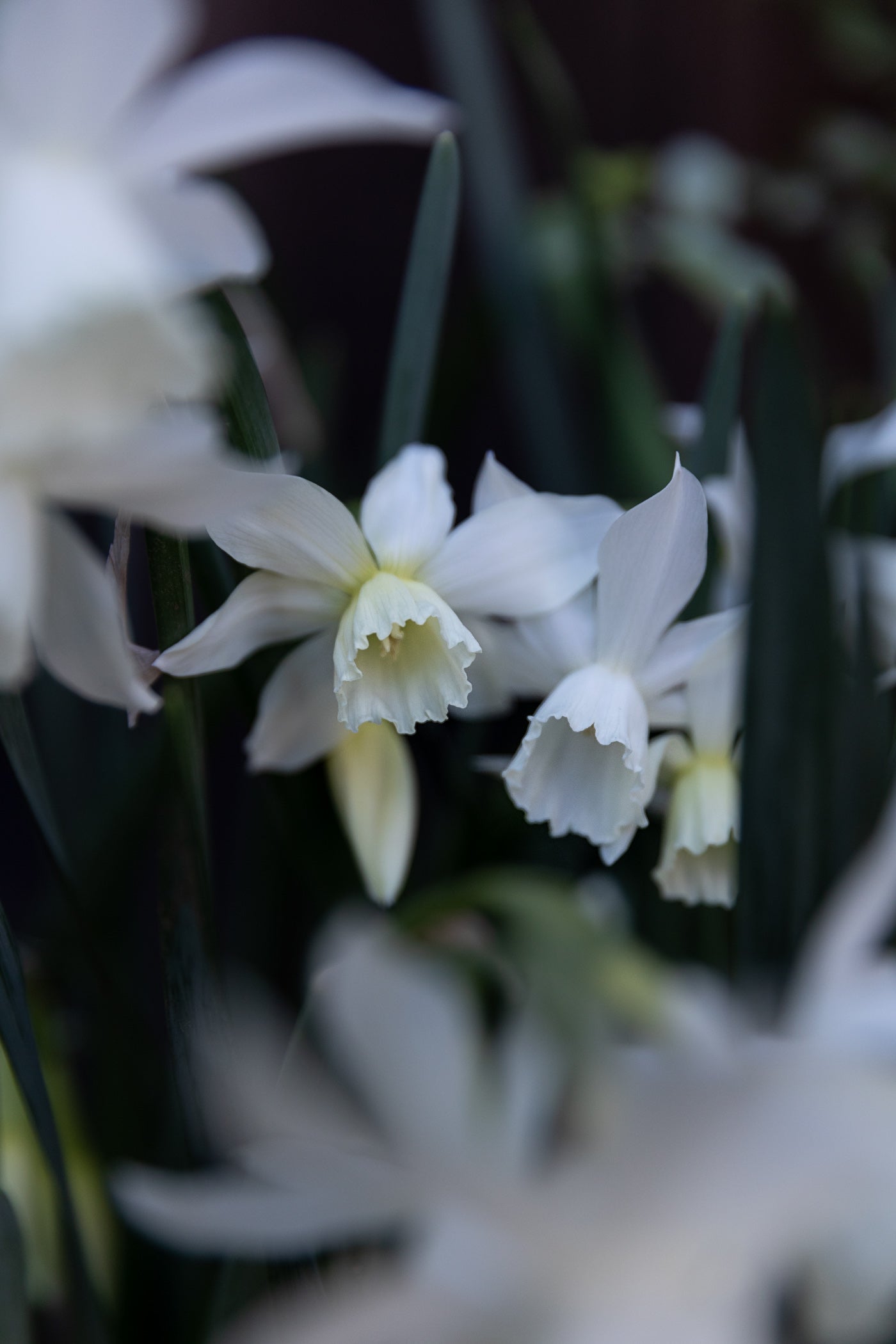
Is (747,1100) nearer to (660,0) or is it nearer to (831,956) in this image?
(831,956)

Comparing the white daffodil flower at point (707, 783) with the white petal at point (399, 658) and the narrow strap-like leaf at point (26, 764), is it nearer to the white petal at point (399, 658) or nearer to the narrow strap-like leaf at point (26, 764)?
the white petal at point (399, 658)

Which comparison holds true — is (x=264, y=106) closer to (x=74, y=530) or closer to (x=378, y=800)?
(x=74, y=530)

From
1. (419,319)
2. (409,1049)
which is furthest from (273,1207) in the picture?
(419,319)

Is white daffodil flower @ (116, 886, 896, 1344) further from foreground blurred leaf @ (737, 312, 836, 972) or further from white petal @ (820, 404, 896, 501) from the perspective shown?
white petal @ (820, 404, 896, 501)

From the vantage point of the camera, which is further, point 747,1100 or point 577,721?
point 577,721

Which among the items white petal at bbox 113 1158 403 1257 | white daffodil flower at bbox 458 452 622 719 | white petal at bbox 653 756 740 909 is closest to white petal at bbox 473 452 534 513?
white daffodil flower at bbox 458 452 622 719

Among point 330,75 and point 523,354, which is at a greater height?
point 330,75

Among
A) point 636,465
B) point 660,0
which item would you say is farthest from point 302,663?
point 660,0
